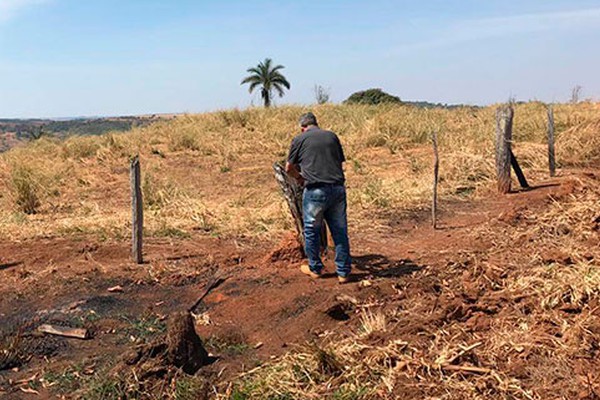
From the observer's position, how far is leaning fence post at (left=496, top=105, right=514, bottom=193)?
9094 millimetres

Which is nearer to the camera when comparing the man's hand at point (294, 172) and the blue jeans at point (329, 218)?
the blue jeans at point (329, 218)

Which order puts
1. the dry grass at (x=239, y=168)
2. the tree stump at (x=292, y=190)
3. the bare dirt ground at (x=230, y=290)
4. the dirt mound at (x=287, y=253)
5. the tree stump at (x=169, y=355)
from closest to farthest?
the tree stump at (x=169, y=355)
the bare dirt ground at (x=230, y=290)
the tree stump at (x=292, y=190)
the dirt mound at (x=287, y=253)
the dry grass at (x=239, y=168)

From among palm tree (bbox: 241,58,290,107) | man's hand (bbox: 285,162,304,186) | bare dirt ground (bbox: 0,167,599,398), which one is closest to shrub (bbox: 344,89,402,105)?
palm tree (bbox: 241,58,290,107)

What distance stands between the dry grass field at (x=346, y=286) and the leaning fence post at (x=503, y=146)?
0.88ft

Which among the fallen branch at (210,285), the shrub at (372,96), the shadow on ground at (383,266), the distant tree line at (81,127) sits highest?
the shrub at (372,96)

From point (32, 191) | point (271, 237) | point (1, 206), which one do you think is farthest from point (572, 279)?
point (1, 206)

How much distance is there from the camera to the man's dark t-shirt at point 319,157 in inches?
215

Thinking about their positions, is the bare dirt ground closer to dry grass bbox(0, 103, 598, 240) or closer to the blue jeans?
the blue jeans

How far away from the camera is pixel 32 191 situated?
1045cm

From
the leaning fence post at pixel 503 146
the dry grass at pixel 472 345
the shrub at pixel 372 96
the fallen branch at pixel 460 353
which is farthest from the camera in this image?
the shrub at pixel 372 96

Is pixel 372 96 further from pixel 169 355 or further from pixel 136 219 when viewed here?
pixel 169 355

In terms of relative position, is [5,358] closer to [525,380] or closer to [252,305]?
[252,305]

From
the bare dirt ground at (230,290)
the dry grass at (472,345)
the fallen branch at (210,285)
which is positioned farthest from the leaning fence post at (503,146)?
the fallen branch at (210,285)

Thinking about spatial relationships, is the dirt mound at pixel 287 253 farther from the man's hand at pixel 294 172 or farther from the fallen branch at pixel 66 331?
the fallen branch at pixel 66 331
